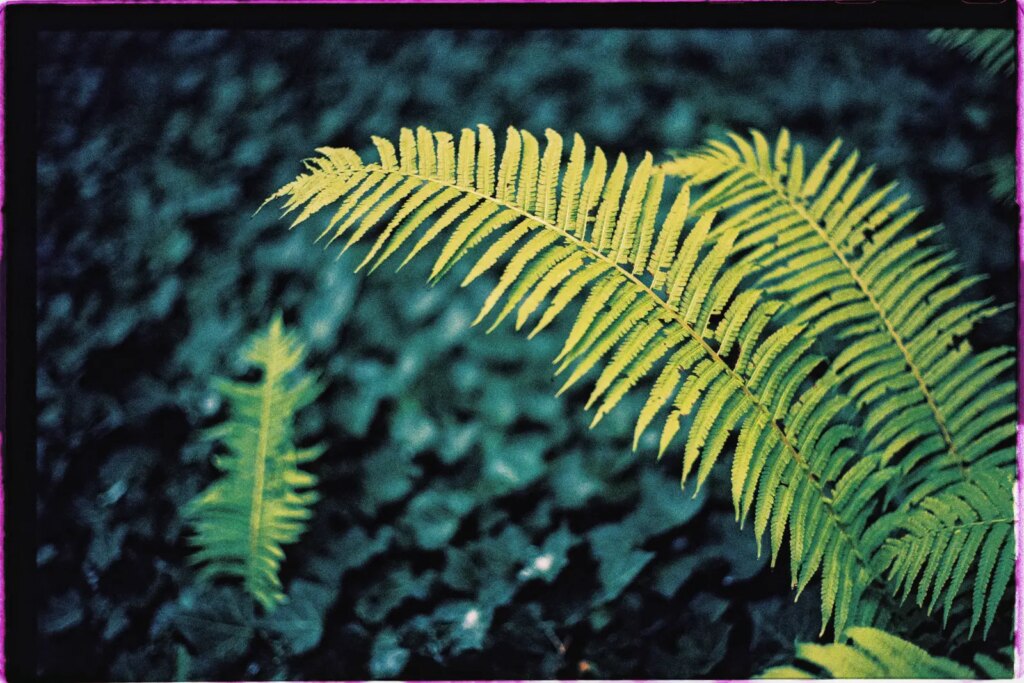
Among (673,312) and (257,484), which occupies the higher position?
(673,312)

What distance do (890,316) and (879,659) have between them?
387 millimetres

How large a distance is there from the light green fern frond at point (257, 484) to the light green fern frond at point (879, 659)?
25.7 inches

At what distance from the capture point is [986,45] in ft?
2.85

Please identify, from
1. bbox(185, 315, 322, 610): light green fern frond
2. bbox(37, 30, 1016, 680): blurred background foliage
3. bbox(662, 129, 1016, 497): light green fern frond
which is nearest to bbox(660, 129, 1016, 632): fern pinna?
bbox(662, 129, 1016, 497): light green fern frond

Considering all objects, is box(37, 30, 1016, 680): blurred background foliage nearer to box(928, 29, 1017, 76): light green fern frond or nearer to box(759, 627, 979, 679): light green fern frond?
box(928, 29, 1017, 76): light green fern frond

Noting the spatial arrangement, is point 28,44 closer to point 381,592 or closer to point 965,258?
point 381,592

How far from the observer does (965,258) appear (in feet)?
3.03

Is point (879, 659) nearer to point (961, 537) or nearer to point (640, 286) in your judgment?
point (961, 537)

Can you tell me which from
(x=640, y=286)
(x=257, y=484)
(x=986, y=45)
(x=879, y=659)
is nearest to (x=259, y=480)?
(x=257, y=484)

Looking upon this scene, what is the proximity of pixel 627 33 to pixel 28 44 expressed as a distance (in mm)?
733

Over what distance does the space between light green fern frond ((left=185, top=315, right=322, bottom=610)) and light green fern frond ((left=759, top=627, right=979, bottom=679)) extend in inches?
25.7

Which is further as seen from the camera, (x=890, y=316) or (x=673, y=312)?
(x=890, y=316)

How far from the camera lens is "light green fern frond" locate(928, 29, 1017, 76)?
0.86m

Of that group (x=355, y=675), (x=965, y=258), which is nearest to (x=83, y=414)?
(x=355, y=675)
